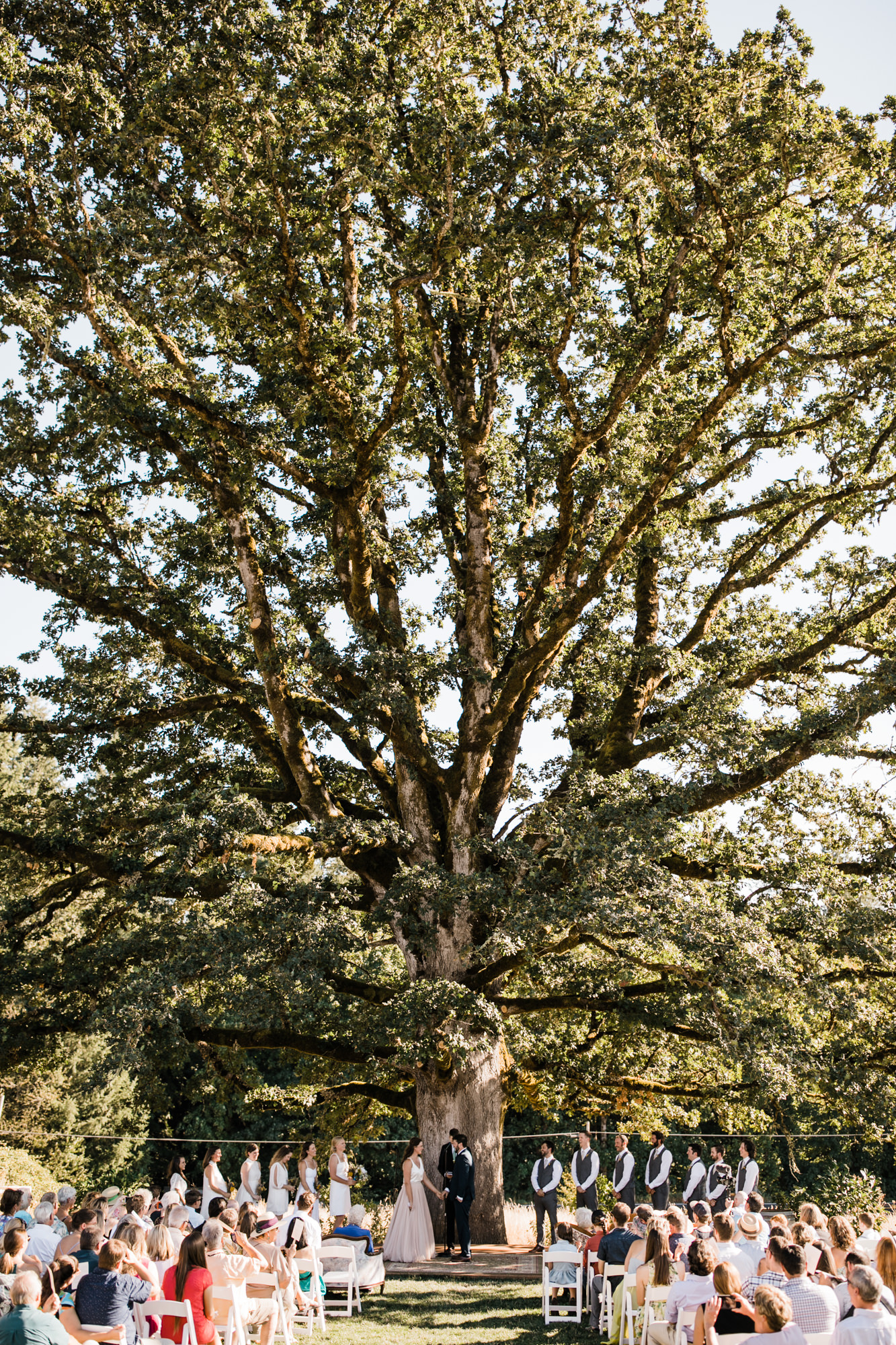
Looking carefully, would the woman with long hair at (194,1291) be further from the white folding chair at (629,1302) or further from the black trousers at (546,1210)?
the black trousers at (546,1210)

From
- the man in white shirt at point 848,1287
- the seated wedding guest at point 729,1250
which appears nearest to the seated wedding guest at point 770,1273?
the seated wedding guest at point 729,1250

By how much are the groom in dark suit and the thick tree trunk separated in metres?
0.75

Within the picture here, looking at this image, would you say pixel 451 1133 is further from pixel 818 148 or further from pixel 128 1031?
pixel 818 148

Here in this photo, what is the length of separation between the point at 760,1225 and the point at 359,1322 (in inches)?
146

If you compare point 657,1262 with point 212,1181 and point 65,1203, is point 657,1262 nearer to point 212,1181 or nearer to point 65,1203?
point 65,1203

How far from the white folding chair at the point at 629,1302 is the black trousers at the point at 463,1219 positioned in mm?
4916

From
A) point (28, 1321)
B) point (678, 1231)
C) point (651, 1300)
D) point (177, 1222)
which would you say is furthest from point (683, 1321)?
point (177, 1222)

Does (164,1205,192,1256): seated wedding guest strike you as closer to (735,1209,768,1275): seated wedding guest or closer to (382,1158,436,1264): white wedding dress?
(735,1209,768,1275): seated wedding guest

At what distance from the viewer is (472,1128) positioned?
13562 millimetres

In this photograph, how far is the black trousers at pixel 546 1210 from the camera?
11.8 m

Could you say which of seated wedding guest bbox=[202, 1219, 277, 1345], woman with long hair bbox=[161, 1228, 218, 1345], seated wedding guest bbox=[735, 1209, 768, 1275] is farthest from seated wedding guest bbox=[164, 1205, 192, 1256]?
seated wedding guest bbox=[735, 1209, 768, 1275]

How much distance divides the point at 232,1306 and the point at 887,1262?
396cm

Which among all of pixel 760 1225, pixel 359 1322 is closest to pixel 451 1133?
pixel 359 1322

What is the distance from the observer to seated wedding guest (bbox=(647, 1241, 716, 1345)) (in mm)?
6402
